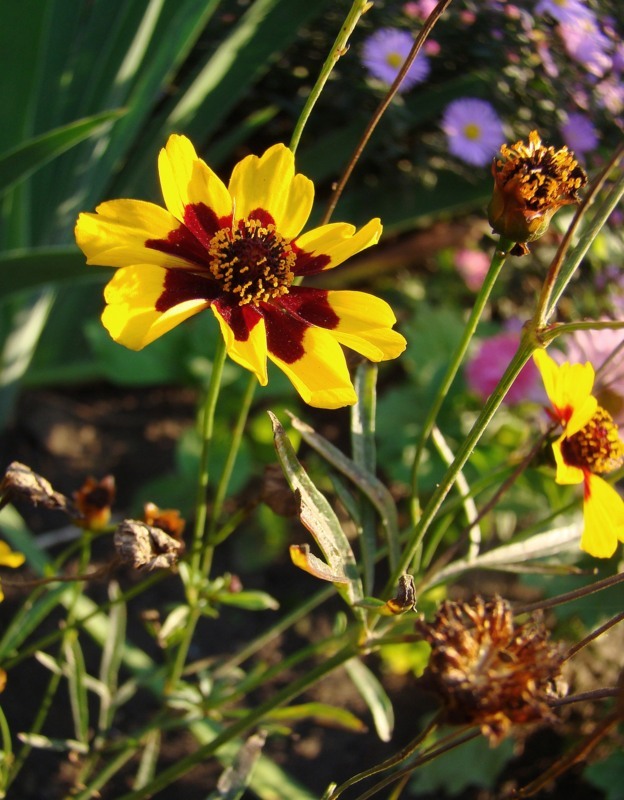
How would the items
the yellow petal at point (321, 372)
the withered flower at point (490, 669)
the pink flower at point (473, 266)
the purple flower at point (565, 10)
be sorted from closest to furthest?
the withered flower at point (490, 669), the yellow petal at point (321, 372), the purple flower at point (565, 10), the pink flower at point (473, 266)

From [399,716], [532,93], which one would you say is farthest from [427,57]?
[399,716]

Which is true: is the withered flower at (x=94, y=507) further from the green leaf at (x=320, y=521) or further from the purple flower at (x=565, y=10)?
the purple flower at (x=565, y=10)

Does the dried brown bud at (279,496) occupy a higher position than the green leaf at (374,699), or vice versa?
the dried brown bud at (279,496)

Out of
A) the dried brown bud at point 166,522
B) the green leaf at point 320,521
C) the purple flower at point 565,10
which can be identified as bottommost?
the dried brown bud at point 166,522

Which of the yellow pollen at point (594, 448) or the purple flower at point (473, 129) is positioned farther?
the purple flower at point (473, 129)

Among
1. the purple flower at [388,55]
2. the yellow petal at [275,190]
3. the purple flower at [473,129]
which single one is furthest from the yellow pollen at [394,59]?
the yellow petal at [275,190]

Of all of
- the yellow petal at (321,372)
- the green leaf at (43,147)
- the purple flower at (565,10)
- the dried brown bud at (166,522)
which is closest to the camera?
the yellow petal at (321,372)

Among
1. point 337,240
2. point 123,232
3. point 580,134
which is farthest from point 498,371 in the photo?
point 123,232
